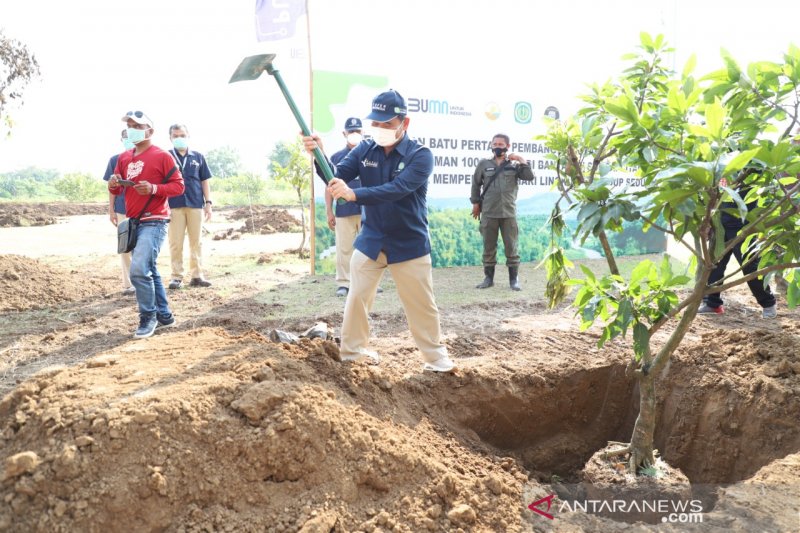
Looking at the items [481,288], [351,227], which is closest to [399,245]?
[351,227]

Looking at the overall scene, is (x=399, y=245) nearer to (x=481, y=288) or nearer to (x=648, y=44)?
(x=648, y=44)

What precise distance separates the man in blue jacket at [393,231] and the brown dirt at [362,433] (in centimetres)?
27

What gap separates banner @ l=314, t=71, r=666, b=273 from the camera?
26.5ft

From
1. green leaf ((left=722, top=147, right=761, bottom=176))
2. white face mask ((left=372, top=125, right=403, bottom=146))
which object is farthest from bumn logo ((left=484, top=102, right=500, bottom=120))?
green leaf ((left=722, top=147, right=761, bottom=176))

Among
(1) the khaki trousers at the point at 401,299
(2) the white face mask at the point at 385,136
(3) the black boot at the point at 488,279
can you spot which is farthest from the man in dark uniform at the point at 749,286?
(2) the white face mask at the point at 385,136

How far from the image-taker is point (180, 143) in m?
6.81

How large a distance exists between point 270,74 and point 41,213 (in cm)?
1687

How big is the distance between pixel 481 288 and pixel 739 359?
405 centimetres

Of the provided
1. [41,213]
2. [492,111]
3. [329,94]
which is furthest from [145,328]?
[41,213]

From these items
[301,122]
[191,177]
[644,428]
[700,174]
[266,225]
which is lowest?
[644,428]

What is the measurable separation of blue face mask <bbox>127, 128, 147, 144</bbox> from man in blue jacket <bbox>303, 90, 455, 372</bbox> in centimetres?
190

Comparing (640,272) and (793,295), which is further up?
(640,272)

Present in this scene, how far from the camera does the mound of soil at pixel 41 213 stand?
15.9 m

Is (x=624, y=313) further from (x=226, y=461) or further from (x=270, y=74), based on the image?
(x=270, y=74)
